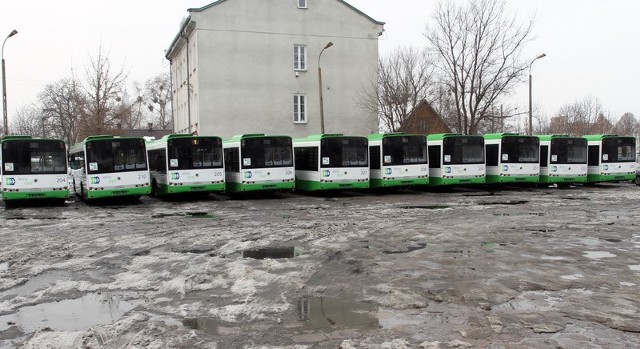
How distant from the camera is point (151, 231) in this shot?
13414mm

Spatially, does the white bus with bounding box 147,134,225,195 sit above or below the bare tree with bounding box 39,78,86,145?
below

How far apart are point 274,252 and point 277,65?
104 feet

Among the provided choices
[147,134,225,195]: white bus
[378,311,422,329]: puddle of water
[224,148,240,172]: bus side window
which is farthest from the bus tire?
[378,311,422,329]: puddle of water

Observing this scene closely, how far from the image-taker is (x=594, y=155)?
1150 inches

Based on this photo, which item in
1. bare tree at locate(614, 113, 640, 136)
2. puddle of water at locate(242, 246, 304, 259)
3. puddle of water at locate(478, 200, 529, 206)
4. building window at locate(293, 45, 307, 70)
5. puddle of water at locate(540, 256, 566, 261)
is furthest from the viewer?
bare tree at locate(614, 113, 640, 136)

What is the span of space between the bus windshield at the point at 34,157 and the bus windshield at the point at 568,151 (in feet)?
75.8

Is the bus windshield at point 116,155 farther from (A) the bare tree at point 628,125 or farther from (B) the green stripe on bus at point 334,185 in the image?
(A) the bare tree at point 628,125

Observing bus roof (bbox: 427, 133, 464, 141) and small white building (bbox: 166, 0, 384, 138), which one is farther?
small white building (bbox: 166, 0, 384, 138)

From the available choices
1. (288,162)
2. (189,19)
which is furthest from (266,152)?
(189,19)

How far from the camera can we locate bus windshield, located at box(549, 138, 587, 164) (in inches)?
1089

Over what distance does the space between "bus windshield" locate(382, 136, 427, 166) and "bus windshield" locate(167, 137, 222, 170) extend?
746cm

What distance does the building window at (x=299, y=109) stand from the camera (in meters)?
41.2

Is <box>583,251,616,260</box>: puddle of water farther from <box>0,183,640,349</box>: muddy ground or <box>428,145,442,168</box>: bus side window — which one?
<box>428,145,442,168</box>: bus side window

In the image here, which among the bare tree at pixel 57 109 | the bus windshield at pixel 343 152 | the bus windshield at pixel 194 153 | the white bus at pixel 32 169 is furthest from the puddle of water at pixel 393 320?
the bare tree at pixel 57 109
